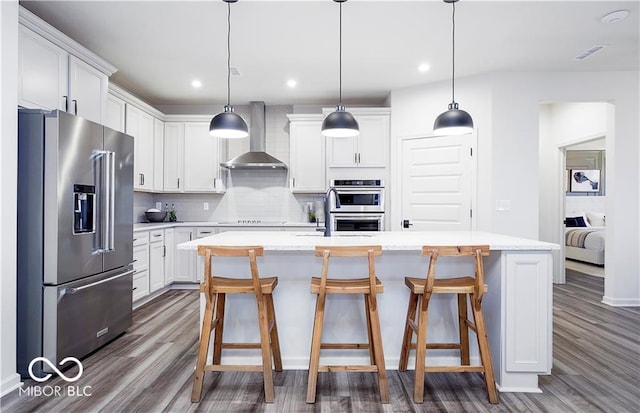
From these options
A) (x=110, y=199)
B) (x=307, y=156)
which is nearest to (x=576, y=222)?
(x=307, y=156)

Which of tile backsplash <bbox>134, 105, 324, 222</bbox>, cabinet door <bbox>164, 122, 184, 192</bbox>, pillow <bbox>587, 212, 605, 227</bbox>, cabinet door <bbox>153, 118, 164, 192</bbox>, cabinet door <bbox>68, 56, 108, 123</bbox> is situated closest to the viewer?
cabinet door <bbox>68, 56, 108, 123</bbox>

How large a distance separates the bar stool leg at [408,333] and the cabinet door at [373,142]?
275cm

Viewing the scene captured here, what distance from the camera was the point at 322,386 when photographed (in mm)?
2273

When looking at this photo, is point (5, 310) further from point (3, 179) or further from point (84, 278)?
point (3, 179)

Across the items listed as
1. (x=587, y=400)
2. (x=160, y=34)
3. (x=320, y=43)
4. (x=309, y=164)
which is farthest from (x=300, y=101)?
(x=587, y=400)

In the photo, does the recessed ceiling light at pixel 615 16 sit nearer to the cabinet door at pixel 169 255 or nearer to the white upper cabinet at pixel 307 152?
the white upper cabinet at pixel 307 152

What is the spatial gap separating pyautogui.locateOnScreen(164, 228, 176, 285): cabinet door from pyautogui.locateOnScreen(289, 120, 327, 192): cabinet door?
5.93 feet

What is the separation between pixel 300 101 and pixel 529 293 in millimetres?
3982

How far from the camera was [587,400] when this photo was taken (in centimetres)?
211

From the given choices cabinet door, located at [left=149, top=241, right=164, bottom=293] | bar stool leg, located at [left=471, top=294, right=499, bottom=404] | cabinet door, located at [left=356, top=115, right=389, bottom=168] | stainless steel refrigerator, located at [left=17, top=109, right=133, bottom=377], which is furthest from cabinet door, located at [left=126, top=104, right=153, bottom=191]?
bar stool leg, located at [left=471, top=294, right=499, bottom=404]

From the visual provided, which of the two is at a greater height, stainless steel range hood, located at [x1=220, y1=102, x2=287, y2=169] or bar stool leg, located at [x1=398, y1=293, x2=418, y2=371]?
stainless steel range hood, located at [x1=220, y1=102, x2=287, y2=169]

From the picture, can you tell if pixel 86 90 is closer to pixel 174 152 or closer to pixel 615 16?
pixel 174 152

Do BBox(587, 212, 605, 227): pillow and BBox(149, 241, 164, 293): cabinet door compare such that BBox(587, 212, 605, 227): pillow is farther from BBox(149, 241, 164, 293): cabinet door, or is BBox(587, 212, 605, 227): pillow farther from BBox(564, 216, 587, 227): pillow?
BBox(149, 241, 164, 293): cabinet door

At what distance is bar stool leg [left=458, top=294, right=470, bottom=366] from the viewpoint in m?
2.37
